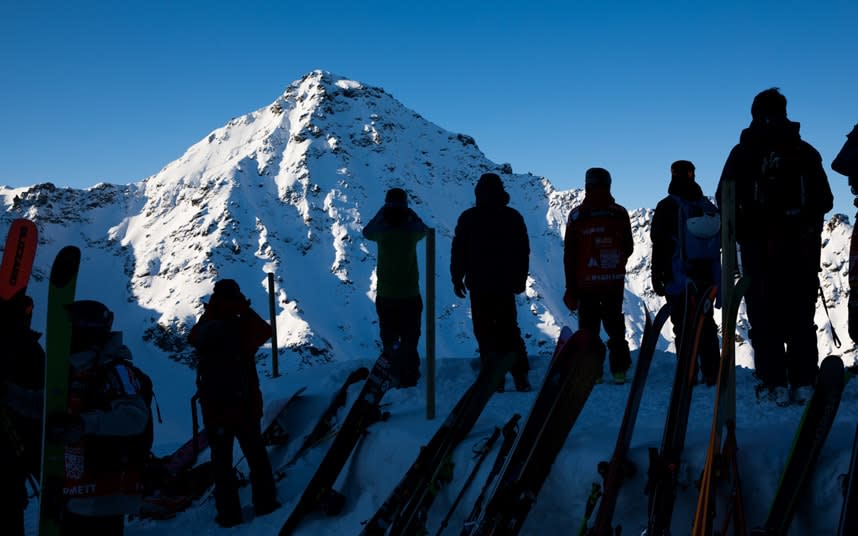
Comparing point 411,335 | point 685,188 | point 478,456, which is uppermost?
point 685,188

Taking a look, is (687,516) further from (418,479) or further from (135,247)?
(135,247)

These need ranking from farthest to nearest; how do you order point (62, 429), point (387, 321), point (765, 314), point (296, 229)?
point (296, 229) < point (387, 321) < point (765, 314) < point (62, 429)

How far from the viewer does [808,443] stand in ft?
9.79

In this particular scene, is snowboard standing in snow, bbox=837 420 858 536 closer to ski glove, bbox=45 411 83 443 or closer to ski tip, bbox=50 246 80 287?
ski glove, bbox=45 411 83 443

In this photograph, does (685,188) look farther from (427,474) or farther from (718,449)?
(427,474)

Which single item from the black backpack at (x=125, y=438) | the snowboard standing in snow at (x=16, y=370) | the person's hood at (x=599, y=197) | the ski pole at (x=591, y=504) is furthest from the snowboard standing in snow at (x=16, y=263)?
the person's hood at (x=599, y=197)

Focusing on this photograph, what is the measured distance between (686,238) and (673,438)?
2.47 meters

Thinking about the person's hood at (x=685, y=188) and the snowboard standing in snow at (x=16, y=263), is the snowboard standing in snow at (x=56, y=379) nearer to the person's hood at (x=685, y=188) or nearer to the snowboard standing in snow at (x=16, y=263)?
the snowboard standing in snow at (x=16, y=263)

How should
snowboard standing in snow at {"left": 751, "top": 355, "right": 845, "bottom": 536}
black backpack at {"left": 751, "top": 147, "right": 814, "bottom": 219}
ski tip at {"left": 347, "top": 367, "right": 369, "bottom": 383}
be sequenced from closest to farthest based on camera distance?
snowboard standing in snow at {"left": 751, "top": 355, "right": 845, "bottom": 536}, black backpack at {"left": 751, "top": 147, "right": 814, "bottom": 219}, ski tip at {"left": 347, "top": 367, "right": 369, "bottom": 383}

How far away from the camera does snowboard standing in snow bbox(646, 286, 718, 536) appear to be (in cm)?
314

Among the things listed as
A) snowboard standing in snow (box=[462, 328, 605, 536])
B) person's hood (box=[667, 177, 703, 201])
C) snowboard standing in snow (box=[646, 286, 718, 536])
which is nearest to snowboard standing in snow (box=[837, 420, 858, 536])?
snowboard standing in snow (box=[646, 286, 718, 536])

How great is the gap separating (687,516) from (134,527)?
5.17 meters

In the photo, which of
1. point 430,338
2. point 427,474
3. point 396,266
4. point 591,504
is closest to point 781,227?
point 591,504

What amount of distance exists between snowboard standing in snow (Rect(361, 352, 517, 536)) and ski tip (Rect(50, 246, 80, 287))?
2.38 metres
